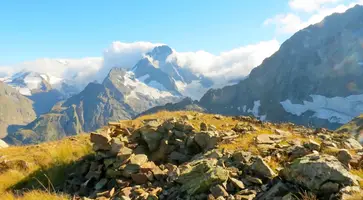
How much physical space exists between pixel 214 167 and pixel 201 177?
0.70m

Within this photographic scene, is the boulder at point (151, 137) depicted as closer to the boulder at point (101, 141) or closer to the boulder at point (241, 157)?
the boulder at point (101, 141)

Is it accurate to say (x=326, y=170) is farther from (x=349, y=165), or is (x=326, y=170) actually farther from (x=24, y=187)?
(x=24, y=187)

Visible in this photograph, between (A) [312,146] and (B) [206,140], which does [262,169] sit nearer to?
(A) [312,146]

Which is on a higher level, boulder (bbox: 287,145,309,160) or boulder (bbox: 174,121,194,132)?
boulder (bbox: 174,121,194,132)

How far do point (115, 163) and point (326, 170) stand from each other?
936 cm

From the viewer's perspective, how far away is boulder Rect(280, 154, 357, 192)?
910cm

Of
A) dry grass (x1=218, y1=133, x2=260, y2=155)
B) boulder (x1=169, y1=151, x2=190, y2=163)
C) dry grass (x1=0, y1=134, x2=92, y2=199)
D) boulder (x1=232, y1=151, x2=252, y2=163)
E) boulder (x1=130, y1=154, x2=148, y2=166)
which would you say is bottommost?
dry grass (x1=0, y1=134, x2=92, y2=199)

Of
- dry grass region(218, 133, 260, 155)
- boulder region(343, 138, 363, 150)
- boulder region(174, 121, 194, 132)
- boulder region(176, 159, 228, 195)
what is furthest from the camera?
boulder region(174, 121, 194, 132)

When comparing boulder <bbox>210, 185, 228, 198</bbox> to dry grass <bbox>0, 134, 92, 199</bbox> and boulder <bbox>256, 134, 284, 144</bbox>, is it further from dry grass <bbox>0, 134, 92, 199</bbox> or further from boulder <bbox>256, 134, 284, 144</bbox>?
dry grass <bbox>0, 134, 92, 199</bbox>

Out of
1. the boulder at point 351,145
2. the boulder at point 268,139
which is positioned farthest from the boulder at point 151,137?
the boulder at point 351,145

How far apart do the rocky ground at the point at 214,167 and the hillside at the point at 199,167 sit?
0.03 meters

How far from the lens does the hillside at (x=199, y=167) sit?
959cm

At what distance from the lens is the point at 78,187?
1532 cm

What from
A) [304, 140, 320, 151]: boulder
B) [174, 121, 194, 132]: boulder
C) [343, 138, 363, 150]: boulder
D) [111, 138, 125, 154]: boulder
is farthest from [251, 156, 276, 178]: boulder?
[111, 138, 125, 154]: boulder
